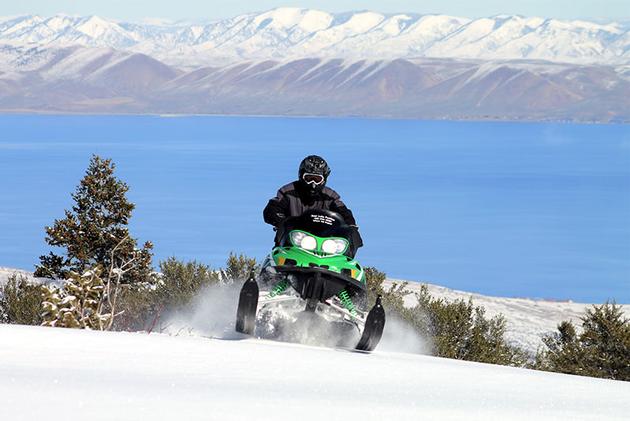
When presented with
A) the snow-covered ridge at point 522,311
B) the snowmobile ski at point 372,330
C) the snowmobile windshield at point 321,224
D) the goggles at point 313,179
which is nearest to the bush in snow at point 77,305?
the snowmobile windshield at point 321,224

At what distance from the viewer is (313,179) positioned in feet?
40.4

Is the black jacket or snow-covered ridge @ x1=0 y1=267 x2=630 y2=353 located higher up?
the black jacket

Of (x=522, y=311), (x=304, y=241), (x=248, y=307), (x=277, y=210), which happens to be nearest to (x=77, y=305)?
(x=248, y=307)

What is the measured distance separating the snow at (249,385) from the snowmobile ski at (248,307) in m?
1.35

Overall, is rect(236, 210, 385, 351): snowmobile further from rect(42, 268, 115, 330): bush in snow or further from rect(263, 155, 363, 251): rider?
rect(42, 268, 115, 330): bush in snow

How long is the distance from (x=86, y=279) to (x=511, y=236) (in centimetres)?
17032

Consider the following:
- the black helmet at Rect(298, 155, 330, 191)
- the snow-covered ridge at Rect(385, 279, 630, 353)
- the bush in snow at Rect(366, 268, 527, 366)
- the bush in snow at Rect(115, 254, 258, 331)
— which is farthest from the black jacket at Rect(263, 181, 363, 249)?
the snow-covered ridge at Rect(385, 279, 630, 353)

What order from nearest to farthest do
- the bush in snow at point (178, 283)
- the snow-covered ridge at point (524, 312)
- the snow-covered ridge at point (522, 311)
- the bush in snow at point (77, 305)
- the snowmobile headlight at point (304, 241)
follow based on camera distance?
the snowmobile headlight at point (304, 241), the bush in snow at point (77, 305), the bush in snow at point (178, 283), the snow-covered ridge at point (522, 311), the snow-covered ridge at point (524, 312)

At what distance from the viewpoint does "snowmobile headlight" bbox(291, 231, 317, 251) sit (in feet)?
37.5

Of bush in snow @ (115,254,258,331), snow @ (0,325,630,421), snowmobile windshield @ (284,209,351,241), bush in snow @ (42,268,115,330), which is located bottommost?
bush in snow @ (115,254,258,331)

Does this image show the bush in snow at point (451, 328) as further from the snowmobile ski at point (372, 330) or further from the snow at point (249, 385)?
the snow at point (249, 385)

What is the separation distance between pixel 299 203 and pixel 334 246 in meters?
1.10

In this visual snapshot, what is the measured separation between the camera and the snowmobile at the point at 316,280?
11133mm

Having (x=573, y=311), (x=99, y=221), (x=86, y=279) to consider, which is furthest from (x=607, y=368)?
(x=573, y=311)
